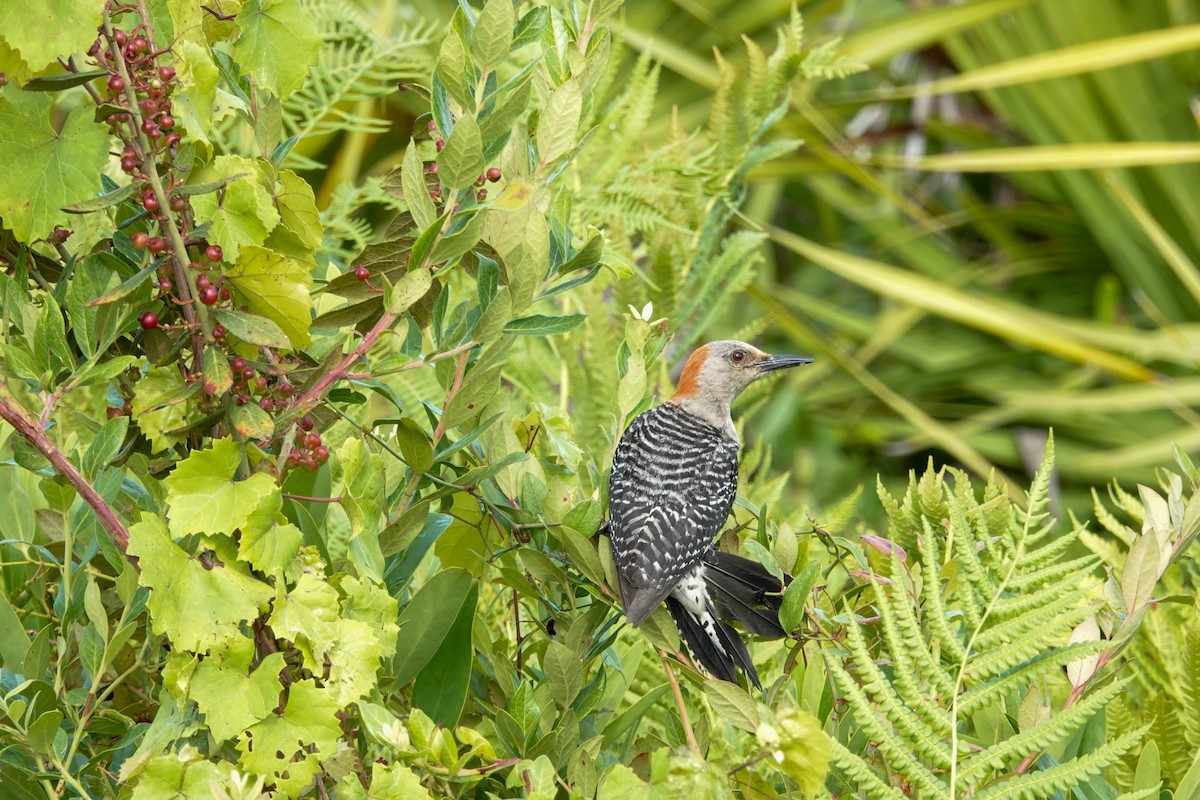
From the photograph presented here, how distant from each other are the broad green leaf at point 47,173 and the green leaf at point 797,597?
565 millimetres

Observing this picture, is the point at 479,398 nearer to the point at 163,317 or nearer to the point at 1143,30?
the point at 163,317

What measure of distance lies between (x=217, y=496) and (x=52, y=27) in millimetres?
305

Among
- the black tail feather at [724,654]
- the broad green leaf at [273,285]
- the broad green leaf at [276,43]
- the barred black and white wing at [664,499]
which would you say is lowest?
the black tail feather at [724,654]

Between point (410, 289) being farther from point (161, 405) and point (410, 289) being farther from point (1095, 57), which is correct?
point (1095, 57)

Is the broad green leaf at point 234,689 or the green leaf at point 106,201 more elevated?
the green leaf at point 106,201

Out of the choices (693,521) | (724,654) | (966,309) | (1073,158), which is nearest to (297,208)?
(724,654)

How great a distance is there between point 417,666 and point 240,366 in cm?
27

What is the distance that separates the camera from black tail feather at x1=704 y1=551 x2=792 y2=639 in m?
1.02

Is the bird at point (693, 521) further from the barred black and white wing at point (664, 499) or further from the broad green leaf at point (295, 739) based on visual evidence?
the broad green leaf at point (295, 739)

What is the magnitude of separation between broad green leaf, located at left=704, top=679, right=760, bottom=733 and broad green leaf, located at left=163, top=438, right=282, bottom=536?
1.05 feet

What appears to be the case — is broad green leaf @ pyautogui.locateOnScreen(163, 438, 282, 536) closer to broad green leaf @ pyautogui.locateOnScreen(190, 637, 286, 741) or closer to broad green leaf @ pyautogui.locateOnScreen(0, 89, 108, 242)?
broad green leaf @ pyautogui.locateOnScreen(190, 637, 286, 741)

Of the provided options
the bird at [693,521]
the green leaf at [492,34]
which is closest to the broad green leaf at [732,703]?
the bird at [693,521]

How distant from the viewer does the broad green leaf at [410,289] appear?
0.81 m

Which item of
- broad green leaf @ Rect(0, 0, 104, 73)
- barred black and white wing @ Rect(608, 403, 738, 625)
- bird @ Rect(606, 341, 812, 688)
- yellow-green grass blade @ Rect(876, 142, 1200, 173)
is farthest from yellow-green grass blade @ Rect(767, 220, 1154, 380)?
broad green leaf @ Rect(0, 0, 104, 73)
